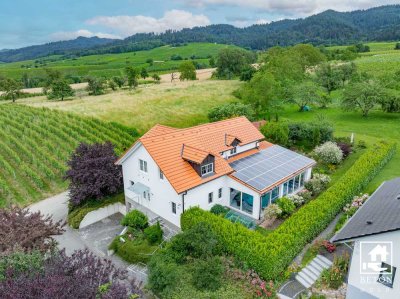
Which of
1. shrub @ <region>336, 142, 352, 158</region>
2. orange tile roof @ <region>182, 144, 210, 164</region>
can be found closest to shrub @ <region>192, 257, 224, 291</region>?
orange tile roof @ <region>182, 144, 210, 164</region>

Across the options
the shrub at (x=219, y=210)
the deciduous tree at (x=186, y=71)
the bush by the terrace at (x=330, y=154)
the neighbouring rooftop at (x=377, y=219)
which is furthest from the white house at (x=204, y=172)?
the deciduous tree at (x=186, y=71)

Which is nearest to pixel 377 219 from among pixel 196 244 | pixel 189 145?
pixel 196 244

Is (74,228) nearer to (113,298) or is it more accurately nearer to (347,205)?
(113,298)

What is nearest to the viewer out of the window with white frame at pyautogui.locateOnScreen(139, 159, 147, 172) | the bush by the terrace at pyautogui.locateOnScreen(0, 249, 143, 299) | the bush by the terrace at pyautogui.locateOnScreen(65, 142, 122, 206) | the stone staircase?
the bush by the terrace at pyautogui.locateOnScreen(0, 249, 143, 299)

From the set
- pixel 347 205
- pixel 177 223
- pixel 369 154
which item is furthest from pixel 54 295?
pixel 369 154

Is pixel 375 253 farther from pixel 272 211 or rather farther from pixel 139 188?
pixel 139 188

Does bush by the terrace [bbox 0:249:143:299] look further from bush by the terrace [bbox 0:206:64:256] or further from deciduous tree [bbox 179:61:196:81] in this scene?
deciduous tree [bbox 179:61:196:81]
